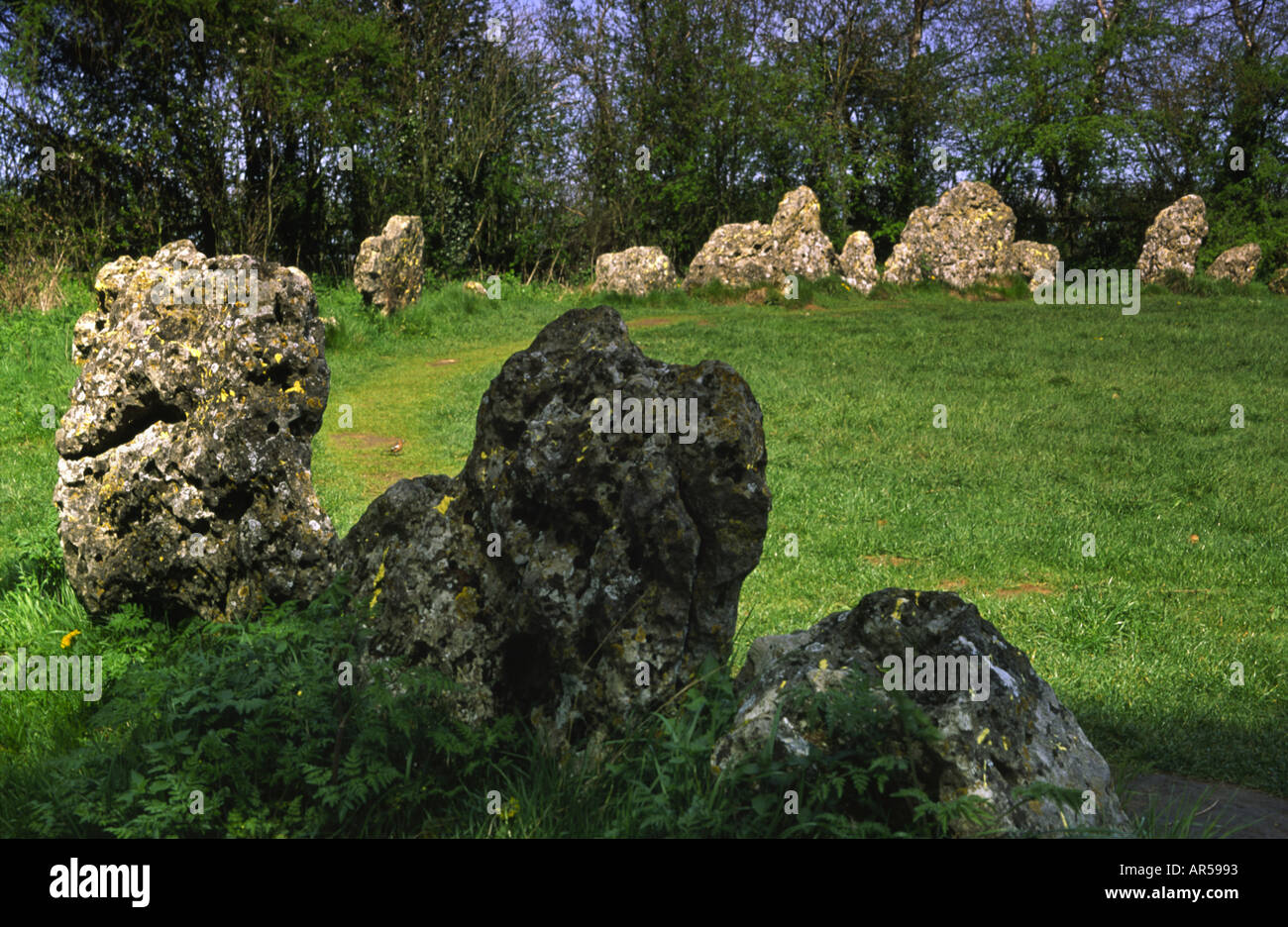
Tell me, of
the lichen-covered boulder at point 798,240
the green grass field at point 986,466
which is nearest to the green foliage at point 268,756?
the green grass field at point 986,466

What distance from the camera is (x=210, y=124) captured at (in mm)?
17766

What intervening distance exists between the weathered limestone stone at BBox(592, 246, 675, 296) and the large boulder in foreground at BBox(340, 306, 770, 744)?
1467cm

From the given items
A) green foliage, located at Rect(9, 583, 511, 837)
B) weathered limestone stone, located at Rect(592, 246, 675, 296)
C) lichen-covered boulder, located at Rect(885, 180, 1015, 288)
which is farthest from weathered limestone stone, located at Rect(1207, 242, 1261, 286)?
green foliage, located at Rect(9, 583, 511, 837)

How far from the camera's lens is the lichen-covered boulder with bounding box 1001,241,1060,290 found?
19531 mm

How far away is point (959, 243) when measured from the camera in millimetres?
19422

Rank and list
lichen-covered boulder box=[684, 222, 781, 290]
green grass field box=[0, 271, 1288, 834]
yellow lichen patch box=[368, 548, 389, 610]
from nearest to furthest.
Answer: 1. yellow lichen patch box=[368, 548, 389, 610]
2. green grass field box=[0, 271, 1288, 834]
3. lichen-covered boulder box=[684, 222, 781, 290]

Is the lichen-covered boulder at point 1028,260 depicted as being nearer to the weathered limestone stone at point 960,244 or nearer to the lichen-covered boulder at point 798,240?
the weathered limestone stone at point 960,244

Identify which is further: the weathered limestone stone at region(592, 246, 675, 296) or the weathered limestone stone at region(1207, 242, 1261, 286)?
the weathered limestone stone at region(1207, 242, 1261, 286)

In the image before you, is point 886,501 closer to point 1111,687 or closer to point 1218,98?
point 1111,687

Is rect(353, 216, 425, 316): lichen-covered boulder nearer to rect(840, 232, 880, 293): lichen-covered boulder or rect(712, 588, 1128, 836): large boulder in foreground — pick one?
rect(840, 232, 880, 293): lichen-covered boulder

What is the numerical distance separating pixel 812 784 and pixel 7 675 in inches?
150

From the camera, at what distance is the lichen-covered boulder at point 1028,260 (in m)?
19.5

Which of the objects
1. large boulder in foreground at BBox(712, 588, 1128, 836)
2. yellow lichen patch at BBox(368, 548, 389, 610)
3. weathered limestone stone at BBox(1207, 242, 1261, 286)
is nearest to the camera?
large boulder in foreground at BBox(712, 588, 1128, 836)
